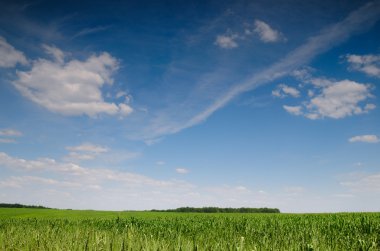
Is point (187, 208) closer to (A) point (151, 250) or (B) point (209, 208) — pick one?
(B) point (209, 208)

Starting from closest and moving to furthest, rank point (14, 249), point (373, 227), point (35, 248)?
point (35, 248), point (14, 249), point (373, 227)

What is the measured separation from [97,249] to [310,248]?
266 centimetres

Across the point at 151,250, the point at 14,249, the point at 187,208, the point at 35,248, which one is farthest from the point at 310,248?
the point at 187,208

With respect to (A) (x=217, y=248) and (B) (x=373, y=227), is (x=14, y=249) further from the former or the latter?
(B) (x=373, y=227)

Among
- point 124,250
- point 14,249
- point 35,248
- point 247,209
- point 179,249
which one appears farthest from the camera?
point 247,209

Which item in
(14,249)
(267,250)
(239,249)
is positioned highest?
(239,249)

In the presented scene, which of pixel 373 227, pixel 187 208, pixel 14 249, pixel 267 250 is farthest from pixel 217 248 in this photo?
pixel 187 208

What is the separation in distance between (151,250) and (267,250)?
2167 mm

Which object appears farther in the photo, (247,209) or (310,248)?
(247,209)

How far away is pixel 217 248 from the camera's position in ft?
12.3

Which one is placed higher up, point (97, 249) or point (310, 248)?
point (310, 248)

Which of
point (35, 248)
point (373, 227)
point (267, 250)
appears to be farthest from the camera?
point (373, 227)

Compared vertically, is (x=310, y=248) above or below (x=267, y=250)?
above

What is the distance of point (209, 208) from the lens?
11794cm
